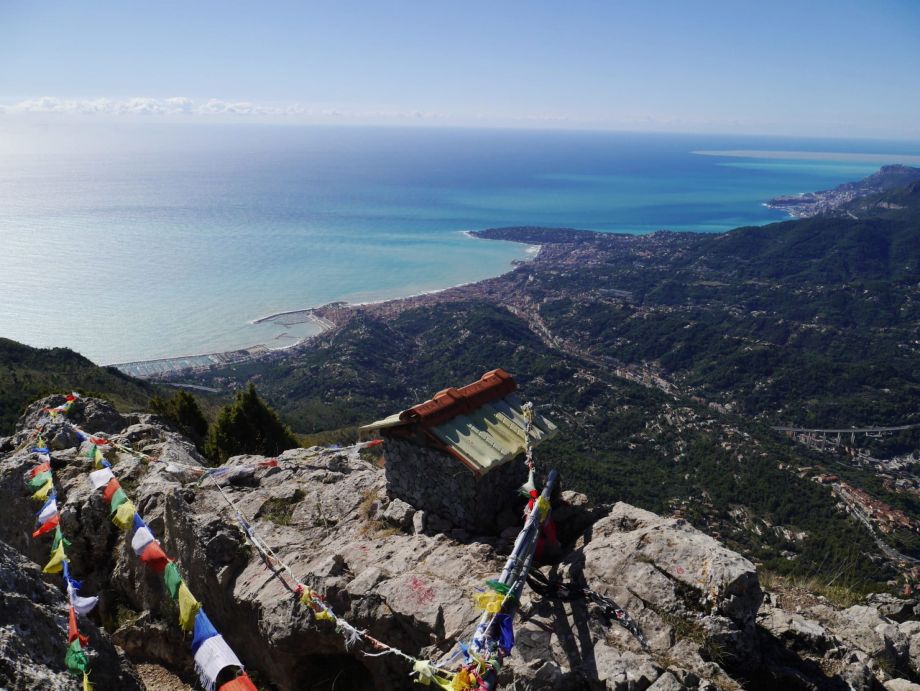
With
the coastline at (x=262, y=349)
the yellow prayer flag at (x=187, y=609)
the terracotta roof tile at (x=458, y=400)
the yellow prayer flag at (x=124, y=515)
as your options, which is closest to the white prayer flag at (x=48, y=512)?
the yellow prayer flag at (x=124, y=515)

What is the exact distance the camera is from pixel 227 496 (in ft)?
40.8

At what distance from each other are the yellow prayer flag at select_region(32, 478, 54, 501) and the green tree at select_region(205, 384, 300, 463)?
33.1 ft

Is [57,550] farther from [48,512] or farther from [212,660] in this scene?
[212,660]

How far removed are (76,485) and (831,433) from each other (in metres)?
104

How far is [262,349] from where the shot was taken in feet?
323

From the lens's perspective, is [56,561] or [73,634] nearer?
[73,634]

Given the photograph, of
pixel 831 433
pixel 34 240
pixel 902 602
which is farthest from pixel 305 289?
pixel 902 602

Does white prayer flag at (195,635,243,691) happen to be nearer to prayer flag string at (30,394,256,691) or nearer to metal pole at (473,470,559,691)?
prayer flag string at (30,394,256,691)

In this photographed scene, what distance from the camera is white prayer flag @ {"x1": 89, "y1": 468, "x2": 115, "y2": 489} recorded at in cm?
1256

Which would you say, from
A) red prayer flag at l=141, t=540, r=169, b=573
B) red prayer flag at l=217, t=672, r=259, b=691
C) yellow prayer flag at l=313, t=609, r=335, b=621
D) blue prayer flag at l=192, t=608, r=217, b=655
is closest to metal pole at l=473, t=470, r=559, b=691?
yellow prayer flag at l=313, t=609, r=335, b=621

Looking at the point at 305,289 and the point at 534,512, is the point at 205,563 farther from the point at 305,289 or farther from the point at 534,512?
the point at 305,289

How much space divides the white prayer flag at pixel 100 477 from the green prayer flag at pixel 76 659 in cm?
735

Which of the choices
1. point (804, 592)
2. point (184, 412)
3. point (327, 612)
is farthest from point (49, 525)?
point (804, 592)

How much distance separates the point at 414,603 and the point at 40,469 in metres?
11.1
